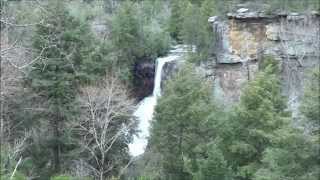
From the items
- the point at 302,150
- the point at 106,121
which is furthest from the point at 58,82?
the point at 302,150

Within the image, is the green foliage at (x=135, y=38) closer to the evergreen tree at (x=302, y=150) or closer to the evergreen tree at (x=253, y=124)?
the evergreen tree at (x=253, y=124)

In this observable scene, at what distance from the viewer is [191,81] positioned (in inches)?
860

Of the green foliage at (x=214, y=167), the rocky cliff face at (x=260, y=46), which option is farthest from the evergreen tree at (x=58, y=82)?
the rocky cliff face at (x=260, y=46)

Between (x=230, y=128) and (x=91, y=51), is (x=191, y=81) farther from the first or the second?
(x=91, y=51)

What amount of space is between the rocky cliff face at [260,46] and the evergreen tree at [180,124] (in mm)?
9625

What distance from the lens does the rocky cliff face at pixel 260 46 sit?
105ft

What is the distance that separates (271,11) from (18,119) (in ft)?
55.8

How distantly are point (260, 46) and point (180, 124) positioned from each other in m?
13.4

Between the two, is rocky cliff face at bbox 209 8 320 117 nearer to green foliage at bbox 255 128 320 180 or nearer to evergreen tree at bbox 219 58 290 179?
evergreen tree at bbox 219 58 290 179

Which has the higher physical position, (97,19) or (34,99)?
(97,19)

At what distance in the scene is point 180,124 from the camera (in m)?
21.7

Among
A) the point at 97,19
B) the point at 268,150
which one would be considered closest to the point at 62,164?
the point at 268,150

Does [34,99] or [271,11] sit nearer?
[34,99]

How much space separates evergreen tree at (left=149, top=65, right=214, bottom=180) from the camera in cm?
2158
